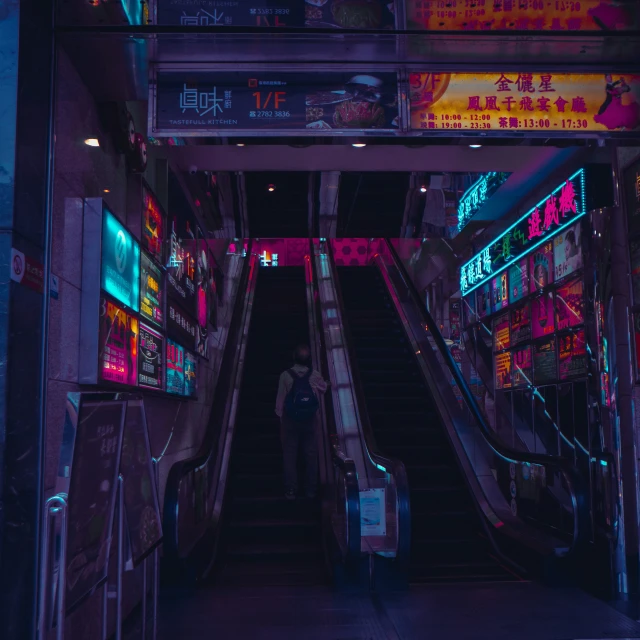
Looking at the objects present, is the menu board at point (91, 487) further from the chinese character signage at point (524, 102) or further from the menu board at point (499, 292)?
the menu board at point (499, 292)

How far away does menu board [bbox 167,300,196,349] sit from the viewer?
6.03 metres

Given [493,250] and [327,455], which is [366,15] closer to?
[327,455]

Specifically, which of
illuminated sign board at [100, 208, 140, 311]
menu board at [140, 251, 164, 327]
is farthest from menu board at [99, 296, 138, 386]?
menu board at [140, 251, 164, 327]

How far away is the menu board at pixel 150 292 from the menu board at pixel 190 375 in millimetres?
1265

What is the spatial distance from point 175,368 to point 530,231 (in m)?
4.26

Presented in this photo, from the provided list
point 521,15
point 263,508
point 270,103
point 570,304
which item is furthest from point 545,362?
point 270,103

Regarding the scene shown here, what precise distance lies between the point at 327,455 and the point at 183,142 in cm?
453

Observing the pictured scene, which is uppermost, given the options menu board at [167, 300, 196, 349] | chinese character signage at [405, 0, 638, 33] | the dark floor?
chinese character signage at [405, 0, 638, 33]

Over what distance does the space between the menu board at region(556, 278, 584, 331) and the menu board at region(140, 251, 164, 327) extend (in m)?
3.86

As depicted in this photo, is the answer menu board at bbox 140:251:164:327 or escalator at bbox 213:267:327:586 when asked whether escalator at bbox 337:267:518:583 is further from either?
menu board at bbox 140:251:164:327

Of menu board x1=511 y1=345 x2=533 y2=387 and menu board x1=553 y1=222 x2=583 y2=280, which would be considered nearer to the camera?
menu board x1=553 y1=222 x2=583 y2=280

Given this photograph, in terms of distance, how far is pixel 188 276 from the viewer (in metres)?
7.10

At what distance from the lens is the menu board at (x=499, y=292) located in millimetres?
8898

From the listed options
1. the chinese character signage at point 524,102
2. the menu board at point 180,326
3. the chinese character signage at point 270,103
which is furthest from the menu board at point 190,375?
the chinese character signage at point 524,102
